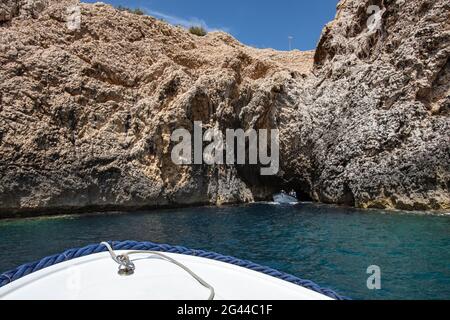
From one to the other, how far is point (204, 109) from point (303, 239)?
14.7 meters

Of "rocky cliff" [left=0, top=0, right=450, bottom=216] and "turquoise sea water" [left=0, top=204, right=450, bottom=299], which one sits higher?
"rocky cliff" [left=0, top=0, right=450, bottom=216]

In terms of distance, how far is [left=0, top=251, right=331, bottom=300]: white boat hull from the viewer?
3160 mm

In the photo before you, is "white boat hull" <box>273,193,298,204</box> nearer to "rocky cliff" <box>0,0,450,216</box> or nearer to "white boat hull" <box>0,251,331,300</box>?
"rocky cliff" <box>0,0,450,216</box>

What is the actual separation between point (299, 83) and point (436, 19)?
9.92 meters

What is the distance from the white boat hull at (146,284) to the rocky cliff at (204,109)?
18.1 metres

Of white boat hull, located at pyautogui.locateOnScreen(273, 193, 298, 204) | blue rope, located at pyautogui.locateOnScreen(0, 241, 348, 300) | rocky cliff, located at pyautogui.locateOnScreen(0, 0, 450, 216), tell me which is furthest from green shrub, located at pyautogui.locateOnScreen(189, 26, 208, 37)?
blue rope, located at pyautogui.locateOnScreen(0, 241, 348, 300)

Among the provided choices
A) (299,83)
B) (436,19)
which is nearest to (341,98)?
(299,83)

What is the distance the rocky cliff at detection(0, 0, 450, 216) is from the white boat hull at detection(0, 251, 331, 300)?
713 inches

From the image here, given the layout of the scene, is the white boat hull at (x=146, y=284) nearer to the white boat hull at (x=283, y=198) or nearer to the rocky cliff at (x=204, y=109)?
the rocky cliff at (x=204, y=109)

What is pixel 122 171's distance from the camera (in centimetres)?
2259

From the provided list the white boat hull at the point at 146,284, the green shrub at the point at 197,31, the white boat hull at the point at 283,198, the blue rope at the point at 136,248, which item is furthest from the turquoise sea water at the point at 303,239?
the green shrub at the point at 197,31

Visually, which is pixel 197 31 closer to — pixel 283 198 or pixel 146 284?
pixel 283 198

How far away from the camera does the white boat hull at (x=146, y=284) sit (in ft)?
10.4
